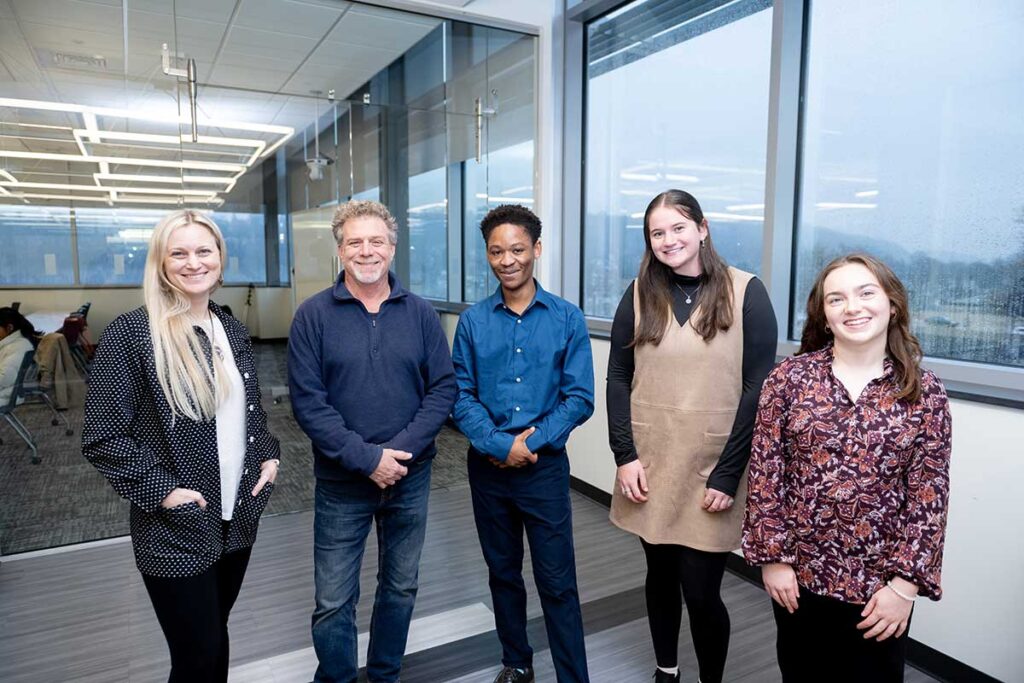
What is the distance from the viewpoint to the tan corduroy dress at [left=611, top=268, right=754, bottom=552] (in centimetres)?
181

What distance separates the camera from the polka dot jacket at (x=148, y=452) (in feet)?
4.68

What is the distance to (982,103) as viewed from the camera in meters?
2.29

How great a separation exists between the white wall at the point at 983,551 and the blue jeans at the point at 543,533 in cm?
129

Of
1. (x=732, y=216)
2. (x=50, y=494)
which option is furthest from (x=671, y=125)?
(x=50, y=494)

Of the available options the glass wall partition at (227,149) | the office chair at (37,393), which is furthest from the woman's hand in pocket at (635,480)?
the office chair at (37,393)

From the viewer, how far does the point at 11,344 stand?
10.8 feet

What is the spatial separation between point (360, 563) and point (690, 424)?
1062 millimetres

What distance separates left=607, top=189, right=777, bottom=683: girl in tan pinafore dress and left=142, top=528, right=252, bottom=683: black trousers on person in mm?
1130

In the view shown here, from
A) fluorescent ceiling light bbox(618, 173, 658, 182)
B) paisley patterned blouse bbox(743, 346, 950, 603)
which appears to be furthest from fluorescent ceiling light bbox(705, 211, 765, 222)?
paisley patterned blouse bbox(743, 346, 950, 603)

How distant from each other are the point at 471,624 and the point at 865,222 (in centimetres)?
229

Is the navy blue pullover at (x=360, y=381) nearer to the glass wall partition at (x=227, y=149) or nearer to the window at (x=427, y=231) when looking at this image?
the glass wall partition at (x=227, y=149)

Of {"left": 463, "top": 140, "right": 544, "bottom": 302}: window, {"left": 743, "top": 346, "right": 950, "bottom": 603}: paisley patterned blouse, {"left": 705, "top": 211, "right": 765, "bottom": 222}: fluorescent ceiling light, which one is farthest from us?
{"left": 463, "top": 140, "right": 544, "bottom": 302}: window

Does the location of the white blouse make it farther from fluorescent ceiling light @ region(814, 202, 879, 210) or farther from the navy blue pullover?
fluorescent ceiling light @ region(814, 202, 879, 210)

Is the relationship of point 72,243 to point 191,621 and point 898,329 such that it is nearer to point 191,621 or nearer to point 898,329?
point 191,621
